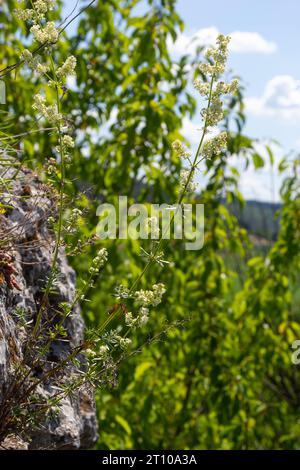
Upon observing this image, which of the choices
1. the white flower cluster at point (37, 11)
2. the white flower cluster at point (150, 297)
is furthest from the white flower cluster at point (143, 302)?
the white flower cluster at point (37, 11)

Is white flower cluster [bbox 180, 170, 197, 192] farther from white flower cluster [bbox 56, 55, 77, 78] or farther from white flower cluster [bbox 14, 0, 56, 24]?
white flower cluster [bbox 14, 0, 56, 24]

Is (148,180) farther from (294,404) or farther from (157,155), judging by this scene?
(294,404)

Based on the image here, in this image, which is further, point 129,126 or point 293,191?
point 293,191

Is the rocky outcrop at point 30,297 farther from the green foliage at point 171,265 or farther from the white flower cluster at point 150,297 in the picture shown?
the green foliage at point 171,265

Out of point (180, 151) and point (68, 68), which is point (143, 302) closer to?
point (180, 151)

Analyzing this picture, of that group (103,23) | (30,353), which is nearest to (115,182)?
(103,23)

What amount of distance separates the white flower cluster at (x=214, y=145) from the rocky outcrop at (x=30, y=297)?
0.47m

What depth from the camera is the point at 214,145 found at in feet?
5.15

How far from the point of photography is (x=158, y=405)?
425 cm
